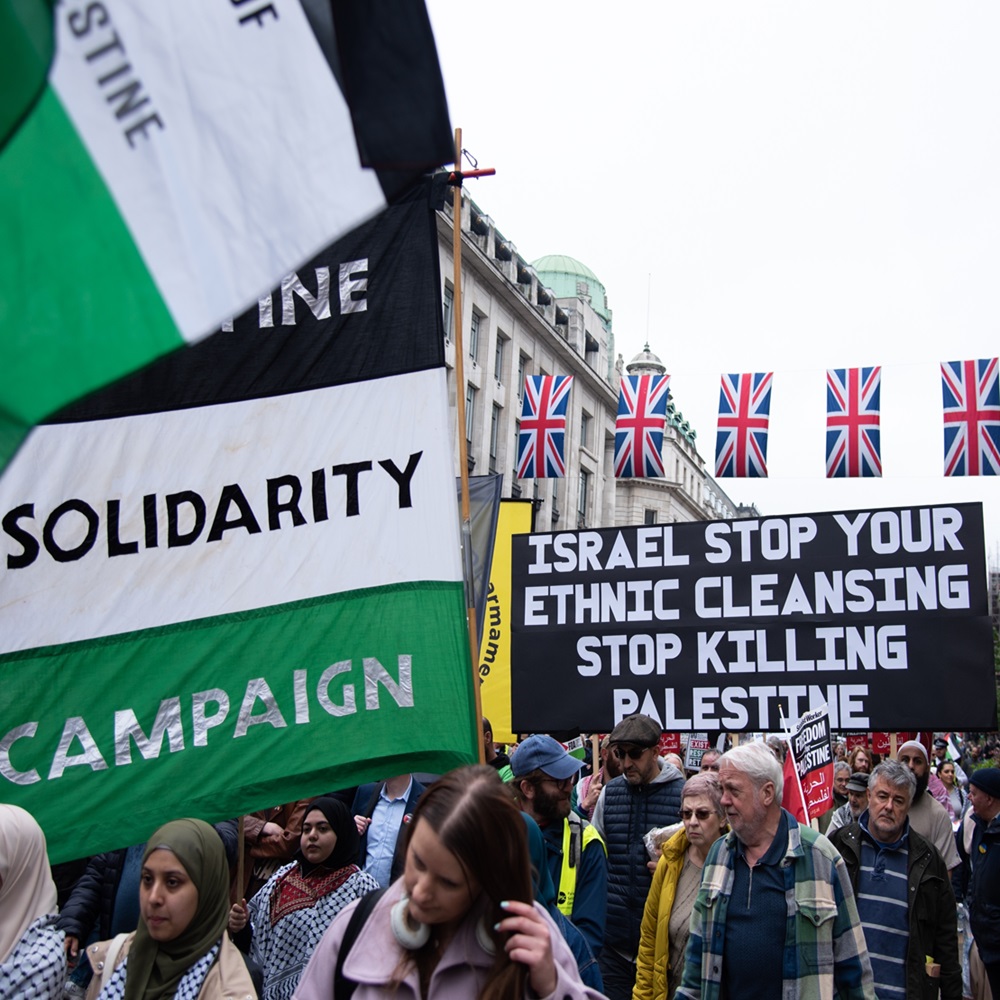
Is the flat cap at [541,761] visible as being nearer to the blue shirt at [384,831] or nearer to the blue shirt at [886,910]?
the blue shirt at [384,831]

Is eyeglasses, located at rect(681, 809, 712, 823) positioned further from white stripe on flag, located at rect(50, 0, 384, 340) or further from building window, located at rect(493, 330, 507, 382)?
building window, located at rect(493, 330, 507, 382)

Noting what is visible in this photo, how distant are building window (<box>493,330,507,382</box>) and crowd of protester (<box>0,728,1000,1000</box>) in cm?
3860

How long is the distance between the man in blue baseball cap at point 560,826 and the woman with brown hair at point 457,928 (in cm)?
265

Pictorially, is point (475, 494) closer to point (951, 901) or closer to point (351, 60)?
point (951, 901)

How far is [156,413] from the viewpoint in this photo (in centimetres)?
412

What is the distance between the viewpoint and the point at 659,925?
546 centimetres

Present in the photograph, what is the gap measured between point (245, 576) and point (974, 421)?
13.1m

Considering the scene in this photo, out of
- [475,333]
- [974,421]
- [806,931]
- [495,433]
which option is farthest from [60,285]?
[495,433]

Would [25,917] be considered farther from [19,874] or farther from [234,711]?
[234,711]

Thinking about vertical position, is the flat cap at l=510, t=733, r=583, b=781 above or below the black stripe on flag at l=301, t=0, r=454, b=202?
below

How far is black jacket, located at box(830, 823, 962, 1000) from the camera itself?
6.06 metres

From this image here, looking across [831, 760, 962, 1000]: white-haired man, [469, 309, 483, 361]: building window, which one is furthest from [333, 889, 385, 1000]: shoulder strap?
[469, 309, 483, 361]: building window

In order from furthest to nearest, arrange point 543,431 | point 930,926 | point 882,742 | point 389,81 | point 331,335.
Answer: point 543,431 → point 882,742 → point 930,926 → point 331,335 → point 389,81

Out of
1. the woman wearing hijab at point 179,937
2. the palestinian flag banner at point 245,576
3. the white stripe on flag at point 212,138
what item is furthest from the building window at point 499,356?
the white stripe on flag at point 212,138
